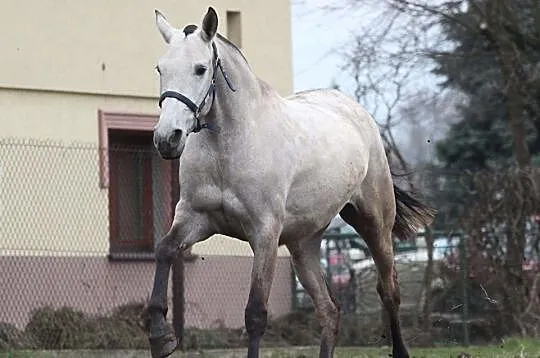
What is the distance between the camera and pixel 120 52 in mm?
20016

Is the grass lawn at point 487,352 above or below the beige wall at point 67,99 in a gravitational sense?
below

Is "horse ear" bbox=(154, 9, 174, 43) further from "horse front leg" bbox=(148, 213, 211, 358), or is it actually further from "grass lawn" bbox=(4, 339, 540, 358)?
"grass lawn" bbox=(4, 339, 540, 358)

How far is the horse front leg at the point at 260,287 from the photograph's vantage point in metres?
9.71

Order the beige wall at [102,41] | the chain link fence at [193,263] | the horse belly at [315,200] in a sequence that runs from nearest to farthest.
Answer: the horse belly at [315,200] → the chain link fence at [193,263] → the beige wall at [102,41]

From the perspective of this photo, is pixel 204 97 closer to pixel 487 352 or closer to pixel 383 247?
pixel 383 247

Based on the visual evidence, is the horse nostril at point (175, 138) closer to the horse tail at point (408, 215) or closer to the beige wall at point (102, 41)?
the horse tail at point (408, 215)

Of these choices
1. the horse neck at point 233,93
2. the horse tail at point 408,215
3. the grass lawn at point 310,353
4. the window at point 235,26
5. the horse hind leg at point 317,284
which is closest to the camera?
the horse neck at point 233,93

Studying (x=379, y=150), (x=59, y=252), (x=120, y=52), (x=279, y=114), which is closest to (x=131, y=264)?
(x=59, y=252)

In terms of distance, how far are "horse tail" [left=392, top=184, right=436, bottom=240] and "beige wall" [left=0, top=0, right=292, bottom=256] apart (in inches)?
230

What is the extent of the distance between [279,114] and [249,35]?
10.9m

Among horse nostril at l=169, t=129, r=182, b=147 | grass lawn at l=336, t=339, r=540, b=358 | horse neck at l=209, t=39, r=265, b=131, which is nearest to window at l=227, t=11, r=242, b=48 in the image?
grass lawn at l=336, t=339, r=540, b=358

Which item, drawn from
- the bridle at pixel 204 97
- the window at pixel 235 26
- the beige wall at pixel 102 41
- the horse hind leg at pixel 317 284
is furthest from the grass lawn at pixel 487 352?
the window at pixel 235 26

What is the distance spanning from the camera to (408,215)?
1291cm

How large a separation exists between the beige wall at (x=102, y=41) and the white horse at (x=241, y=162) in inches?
334
